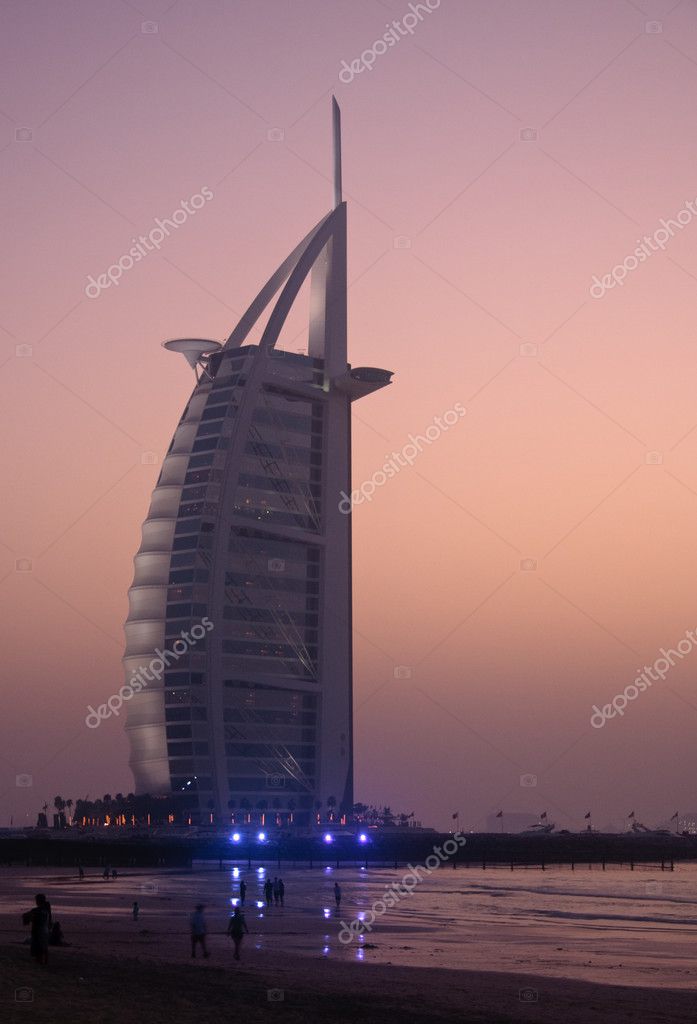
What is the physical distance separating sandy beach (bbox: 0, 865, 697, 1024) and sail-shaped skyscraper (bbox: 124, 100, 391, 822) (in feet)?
258

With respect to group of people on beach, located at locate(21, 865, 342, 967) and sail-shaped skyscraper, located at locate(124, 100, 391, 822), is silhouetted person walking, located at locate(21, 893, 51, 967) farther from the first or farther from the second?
sail-shaped skyscraper, located at locate(124, 100, 391, 822)

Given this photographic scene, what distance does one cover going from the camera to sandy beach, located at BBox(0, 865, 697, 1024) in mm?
27031

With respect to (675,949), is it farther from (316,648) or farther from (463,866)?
(316,648)

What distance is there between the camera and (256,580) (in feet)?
526

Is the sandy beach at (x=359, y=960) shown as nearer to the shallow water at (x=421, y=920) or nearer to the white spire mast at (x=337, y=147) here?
the shallow water at (x=421, y=920)

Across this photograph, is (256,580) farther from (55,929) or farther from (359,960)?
(55,929)

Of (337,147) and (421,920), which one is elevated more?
(337,147)

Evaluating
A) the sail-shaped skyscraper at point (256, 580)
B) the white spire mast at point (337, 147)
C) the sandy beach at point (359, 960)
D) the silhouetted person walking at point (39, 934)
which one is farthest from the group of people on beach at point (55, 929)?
the white spire mast at point (337, 147)

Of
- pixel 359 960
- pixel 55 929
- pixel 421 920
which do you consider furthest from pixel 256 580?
pixel 55 929

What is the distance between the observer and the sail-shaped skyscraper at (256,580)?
6073 inches

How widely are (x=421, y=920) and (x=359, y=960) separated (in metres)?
18.5

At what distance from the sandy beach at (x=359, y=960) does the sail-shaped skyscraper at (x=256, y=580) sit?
258 ft

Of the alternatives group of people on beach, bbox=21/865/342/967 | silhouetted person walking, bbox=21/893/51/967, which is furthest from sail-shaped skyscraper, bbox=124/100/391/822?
silhouetted person walking, bbox=21/893/51/967

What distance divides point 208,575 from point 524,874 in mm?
57893
